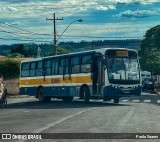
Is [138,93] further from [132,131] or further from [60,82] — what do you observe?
[132,131]

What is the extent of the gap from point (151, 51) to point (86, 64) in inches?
3162

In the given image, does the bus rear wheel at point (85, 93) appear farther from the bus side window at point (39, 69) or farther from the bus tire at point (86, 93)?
the bus side window at point (39, 69)

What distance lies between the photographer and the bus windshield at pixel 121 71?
28.4 m

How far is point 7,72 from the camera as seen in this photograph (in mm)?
54469

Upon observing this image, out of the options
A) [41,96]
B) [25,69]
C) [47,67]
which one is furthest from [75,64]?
[25,69]

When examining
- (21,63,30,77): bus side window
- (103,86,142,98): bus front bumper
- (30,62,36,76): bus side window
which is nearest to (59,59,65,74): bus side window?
(30,62,36,76): bus side window

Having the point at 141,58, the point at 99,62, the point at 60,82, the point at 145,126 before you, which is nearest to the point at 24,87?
the point at 60,82

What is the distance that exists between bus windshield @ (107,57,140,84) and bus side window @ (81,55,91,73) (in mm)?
1602

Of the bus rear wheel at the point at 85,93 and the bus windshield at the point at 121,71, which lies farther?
the bus rear wheel at the point at 85,93

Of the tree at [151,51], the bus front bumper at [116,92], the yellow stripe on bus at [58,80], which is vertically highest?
the tree at [151,51]

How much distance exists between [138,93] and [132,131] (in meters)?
15.8

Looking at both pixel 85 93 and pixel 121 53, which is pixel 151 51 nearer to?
pixel 85 93

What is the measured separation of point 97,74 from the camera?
29.1 meters

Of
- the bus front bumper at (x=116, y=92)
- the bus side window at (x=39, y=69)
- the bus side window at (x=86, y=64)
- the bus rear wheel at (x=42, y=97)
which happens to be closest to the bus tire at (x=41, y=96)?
the bus rear wheel at (x=42, y=97)
